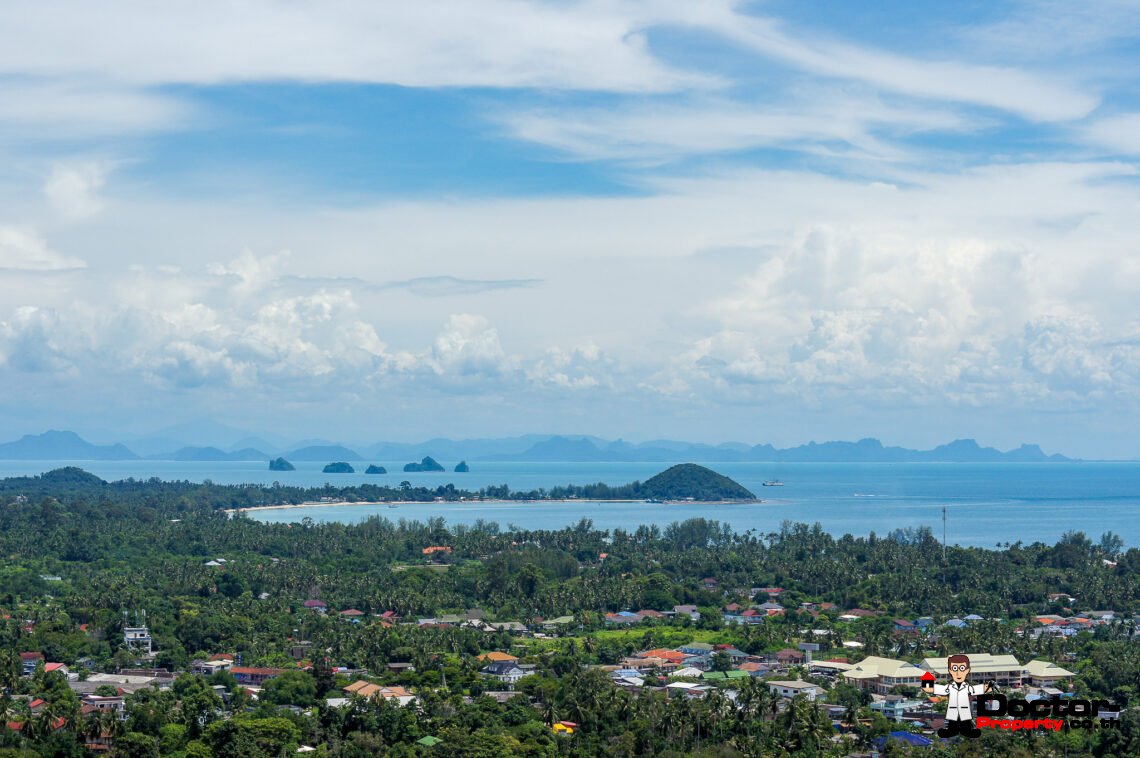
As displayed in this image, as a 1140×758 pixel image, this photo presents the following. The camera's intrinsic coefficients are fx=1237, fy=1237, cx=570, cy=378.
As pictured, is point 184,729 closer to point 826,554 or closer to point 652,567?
point 652,567

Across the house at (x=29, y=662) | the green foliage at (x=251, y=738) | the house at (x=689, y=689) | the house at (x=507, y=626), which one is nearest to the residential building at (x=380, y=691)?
the green foliage at (x=251, y=738)

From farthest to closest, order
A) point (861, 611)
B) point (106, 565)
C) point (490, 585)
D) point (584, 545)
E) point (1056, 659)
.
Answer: point (584, 545) < point (106, 565) < point (490, 585) < point (861, 611) < point (1056, 659)

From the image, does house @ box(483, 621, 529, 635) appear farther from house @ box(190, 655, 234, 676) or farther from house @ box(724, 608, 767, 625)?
house @ box(190, 655, 234, 676)

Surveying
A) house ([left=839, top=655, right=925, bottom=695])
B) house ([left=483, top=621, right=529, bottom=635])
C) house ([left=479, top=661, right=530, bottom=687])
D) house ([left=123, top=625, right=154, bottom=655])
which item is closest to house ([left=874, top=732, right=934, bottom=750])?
house ([left=839, top=655, right=925, bottom=695])

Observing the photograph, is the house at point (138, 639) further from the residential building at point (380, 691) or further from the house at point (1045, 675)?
the house at point (1045, 675)

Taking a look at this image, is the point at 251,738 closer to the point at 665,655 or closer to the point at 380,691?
the point at 380,691

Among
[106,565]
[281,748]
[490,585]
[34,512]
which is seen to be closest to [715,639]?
[490,585]
